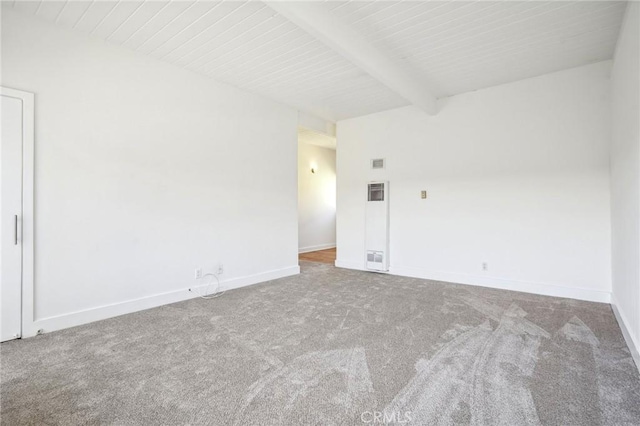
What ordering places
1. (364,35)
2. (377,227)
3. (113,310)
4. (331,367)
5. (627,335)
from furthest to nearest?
(377,227) < (113,310) < (364,35) < (627,335) < (331,367)

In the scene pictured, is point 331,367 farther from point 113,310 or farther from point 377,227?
point 377,227

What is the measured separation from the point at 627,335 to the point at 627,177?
1332mm

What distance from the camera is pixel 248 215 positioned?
452cm

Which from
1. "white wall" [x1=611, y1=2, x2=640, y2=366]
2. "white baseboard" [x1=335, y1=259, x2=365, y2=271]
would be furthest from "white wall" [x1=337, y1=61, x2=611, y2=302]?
"white baseboard" [x1=335, y1=259, x2=365, y2=271]

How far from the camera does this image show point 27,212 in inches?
104

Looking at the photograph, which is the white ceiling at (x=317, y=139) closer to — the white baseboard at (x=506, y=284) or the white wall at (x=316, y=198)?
the white wall at (x=316, y=198)

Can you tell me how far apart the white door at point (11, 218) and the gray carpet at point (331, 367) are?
0.27 m

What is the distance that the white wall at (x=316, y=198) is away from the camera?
7805mm

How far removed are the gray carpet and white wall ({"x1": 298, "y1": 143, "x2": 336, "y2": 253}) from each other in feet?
14.8

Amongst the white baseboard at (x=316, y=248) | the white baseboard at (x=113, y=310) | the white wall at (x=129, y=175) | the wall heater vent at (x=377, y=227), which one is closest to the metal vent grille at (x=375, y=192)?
the wall heater vent at (x=377, y=227)

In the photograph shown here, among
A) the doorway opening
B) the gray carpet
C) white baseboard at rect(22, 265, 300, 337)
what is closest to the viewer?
the gray carpet

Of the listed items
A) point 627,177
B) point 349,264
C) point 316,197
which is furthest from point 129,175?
point 316,197

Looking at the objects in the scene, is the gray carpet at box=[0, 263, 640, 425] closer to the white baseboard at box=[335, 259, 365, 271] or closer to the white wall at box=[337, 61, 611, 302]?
the white wall at box=[337, 61, 611, 302]

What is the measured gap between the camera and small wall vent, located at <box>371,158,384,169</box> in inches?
213
